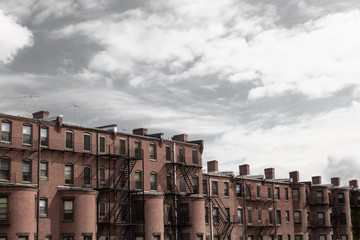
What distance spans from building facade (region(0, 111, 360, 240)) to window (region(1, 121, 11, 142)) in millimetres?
92

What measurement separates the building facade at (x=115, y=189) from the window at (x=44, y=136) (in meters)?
0.10

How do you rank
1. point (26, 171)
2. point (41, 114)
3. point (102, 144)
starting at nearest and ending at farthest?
point (26, 171), point (41, 114), point (102, 144)

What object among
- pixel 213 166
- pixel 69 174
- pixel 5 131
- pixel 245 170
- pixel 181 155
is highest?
pixel 5 131

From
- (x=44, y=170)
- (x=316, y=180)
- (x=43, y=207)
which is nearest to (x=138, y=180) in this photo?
(x=44, y=170)

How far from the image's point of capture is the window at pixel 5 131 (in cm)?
5125

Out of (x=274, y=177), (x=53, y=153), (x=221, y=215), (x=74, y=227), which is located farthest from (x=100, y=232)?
(x=274, y=177)

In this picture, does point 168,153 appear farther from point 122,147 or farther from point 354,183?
point 354,183

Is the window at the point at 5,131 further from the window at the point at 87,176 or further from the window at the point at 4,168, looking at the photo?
the window at the point at 87,176

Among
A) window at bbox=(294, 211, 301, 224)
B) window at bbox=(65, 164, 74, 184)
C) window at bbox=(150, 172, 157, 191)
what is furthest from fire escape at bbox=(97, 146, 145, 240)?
window at bbox=(294, 211, 301, 224)

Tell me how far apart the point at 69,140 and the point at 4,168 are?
7.70 meters

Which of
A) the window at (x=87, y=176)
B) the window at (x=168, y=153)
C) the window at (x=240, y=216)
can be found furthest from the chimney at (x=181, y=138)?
the window at (x=87, y=176)

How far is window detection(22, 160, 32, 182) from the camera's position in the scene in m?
52.0

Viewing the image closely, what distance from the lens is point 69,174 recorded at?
55.9 meters

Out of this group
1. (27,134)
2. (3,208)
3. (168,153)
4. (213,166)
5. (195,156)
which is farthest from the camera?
(213,166)
